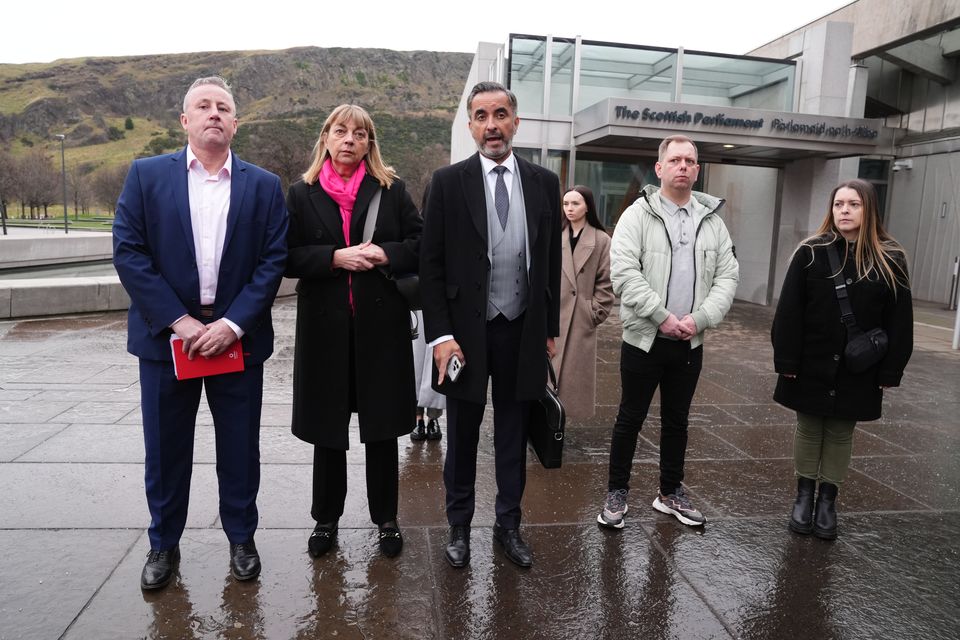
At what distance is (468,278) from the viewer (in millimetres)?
3064

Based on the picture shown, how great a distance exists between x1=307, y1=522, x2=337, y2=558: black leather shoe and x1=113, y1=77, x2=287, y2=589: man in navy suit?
0.27 meters

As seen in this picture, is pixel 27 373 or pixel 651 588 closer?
pixel 651 588

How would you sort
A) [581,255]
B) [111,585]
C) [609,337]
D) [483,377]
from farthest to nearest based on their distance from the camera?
[609,337], [581,255], [483,377], [111,585]

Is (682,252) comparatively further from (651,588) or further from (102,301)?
(102,301)

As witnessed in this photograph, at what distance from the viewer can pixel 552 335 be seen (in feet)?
10.6

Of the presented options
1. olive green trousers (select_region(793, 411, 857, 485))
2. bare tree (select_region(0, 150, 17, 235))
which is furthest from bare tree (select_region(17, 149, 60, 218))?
olive green trousers (select_region(793, 411, 857, 485))

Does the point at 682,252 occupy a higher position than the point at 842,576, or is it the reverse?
the point at 682,252

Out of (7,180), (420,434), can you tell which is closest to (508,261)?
(420,434)

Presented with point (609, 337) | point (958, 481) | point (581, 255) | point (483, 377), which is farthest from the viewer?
point (609, 337)

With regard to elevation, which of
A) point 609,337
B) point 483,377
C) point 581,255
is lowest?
point 609,337

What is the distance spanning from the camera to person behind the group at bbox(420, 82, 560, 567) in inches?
121

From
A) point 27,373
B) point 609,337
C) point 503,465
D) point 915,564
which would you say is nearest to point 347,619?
point 503,465

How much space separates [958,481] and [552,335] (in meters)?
3.20

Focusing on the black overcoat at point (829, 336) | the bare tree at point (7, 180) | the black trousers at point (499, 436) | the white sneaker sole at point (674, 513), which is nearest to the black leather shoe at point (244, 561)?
the black trousers at point (499, 436)
